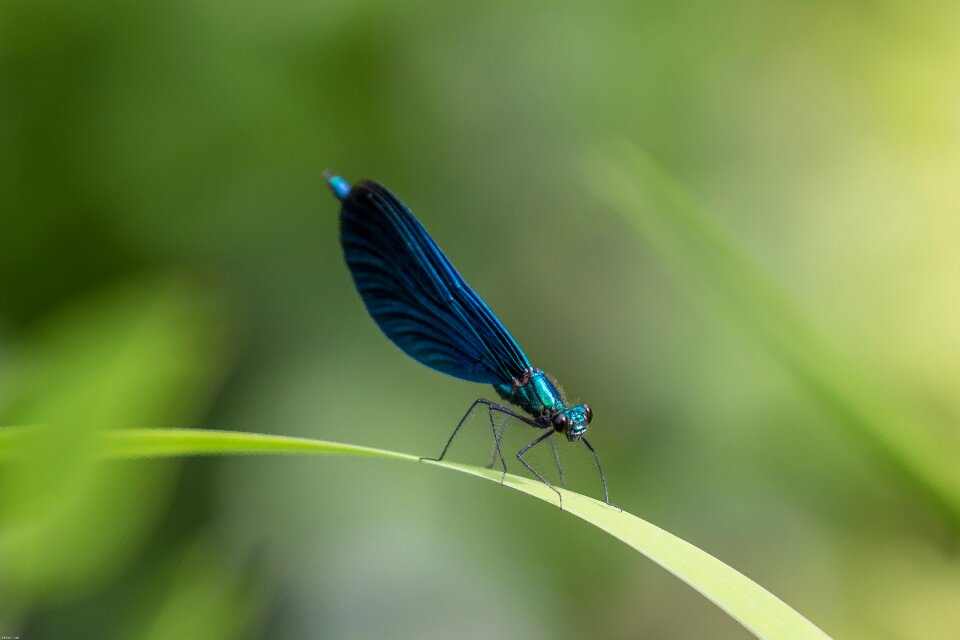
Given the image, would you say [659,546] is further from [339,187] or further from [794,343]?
[339,187]

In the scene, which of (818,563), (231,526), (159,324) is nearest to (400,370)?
(231,526)

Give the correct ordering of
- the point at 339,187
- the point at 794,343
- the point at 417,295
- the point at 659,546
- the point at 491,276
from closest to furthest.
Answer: the point at 659,546 → the point at 794,343 → the point at 339,187 → the point at 417,295 → the point at 491,276

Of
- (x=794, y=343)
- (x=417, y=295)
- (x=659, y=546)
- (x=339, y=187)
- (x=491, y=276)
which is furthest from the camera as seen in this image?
(x=491, y=276)

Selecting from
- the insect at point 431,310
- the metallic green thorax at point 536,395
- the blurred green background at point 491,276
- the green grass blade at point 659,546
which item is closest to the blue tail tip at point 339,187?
the insect at point 431,310

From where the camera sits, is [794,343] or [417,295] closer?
[794,343]

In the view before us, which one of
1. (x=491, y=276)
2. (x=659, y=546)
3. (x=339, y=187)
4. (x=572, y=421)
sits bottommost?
(x=659, y=546)

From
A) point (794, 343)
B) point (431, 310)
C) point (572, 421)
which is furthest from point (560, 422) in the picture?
point (794, 343)

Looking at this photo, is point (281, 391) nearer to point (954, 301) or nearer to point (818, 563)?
point (818, 563)

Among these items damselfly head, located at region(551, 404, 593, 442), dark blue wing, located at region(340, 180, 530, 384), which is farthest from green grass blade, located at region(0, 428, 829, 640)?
dark blue wing, located at region(340, 180, 530, 384)

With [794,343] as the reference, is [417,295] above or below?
below

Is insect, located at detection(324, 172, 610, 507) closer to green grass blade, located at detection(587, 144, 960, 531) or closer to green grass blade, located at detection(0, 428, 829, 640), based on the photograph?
green grass blade, located at detection(587, 144, 960, 531)
